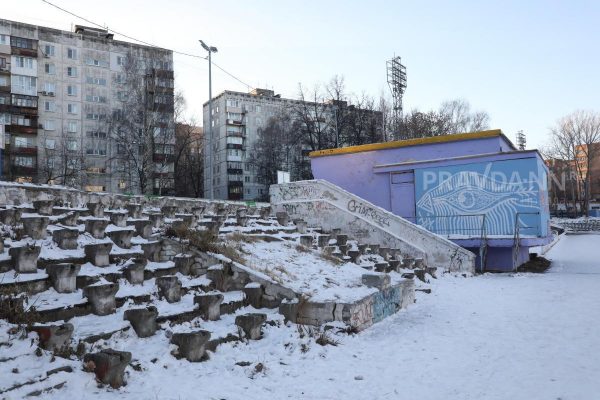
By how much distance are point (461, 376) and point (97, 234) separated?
17.4 ft

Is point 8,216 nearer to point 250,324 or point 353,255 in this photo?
point 250,324

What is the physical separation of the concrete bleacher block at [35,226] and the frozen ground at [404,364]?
220cm

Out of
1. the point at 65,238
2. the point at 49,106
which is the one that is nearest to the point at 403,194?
the point at 65,238

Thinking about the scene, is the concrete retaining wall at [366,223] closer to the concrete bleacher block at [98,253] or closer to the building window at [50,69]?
the concrete bleacher block at [98,253]

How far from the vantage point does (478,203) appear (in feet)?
47.1

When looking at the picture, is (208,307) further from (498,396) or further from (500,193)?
(500,193)

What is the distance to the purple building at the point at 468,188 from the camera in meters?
13.5

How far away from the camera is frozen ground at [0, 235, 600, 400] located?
388 cm

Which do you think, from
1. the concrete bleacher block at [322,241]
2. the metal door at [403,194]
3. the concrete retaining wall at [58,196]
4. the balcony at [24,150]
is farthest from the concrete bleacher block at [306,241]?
the balcony at [24,150]

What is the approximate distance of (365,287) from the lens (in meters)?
7.32

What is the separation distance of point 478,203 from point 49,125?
43.1 meters

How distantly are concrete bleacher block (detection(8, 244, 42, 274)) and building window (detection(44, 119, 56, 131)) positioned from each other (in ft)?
147

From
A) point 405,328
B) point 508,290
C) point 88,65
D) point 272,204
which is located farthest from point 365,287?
point 88,65

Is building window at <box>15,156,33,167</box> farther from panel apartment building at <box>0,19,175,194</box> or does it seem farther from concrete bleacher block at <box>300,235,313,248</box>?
concrete bleacher block at <box>300,235,313,248</box>
